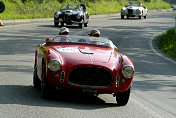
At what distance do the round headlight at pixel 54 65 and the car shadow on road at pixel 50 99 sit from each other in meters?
0.49

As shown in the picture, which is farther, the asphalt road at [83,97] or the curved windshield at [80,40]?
the curved windshield at [80,40]

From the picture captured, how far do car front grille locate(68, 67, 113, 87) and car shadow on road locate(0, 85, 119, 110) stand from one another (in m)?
0.39

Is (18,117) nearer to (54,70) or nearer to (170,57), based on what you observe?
(54,70)

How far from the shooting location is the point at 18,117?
7.76 m

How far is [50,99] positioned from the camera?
9430 mm

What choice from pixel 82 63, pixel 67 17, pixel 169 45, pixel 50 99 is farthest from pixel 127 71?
pixel 67 17

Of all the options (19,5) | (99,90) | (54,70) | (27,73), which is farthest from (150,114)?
(19,5)

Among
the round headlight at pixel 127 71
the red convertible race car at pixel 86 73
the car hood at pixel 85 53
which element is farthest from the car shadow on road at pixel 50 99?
the car hood at pixel 85 53

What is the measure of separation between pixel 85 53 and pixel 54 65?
81 centimetres

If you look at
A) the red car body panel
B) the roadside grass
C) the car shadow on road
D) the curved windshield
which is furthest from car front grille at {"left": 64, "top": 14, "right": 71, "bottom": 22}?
the red car body panel

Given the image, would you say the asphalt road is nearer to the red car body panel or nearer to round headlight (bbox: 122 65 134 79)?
the red car body panel

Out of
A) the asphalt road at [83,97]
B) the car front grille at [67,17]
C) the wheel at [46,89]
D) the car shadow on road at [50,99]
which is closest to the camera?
the asphalt road at [83,97]

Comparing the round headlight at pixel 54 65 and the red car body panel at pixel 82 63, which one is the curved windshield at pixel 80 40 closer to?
the red car body panel at pixel 82 63

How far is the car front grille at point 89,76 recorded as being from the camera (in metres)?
9.23
